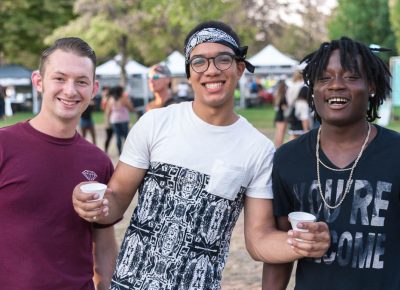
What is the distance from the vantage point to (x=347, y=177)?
2695 millimetres

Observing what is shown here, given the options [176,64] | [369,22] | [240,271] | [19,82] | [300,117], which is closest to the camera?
[240,271]

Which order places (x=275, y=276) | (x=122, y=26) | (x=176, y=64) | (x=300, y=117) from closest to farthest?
(x=275, y=276) → (x=300, y=117) → (x=122, y=26) → (x=176, y=64)

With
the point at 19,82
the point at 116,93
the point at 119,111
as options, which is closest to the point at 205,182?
the point at 119,111

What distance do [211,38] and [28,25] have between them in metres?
41.2

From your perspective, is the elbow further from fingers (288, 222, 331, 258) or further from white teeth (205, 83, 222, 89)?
white teeth (205, 83, 222, 89)

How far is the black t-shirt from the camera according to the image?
2.63 m

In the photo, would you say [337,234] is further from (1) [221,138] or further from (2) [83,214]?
(2) [83,214]

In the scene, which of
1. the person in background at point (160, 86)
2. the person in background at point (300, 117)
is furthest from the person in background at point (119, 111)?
the person in background at point (160, 86)

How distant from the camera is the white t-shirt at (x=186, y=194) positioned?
285 cm

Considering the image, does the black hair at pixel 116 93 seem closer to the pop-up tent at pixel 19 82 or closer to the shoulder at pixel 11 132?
the shoulder at pixel 11 132

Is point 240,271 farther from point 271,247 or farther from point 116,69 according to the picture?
point 116,69

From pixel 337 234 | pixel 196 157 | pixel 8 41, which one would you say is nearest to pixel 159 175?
pixel 196 157

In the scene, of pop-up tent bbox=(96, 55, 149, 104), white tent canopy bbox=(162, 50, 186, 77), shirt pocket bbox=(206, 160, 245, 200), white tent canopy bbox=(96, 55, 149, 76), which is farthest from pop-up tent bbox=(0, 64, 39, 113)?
shirt pocket bbox=(206, 160, 245, 200)

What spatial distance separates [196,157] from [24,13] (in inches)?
1671
